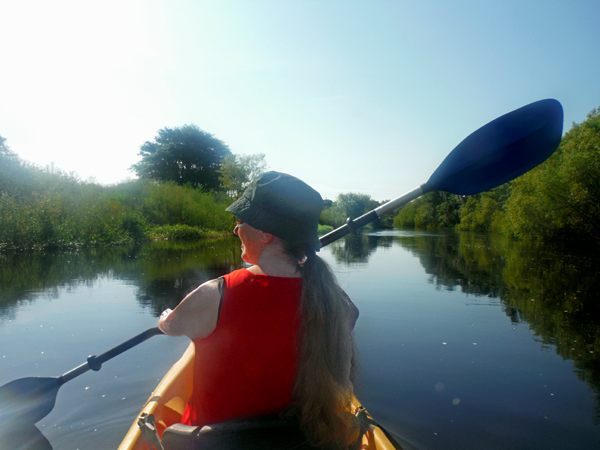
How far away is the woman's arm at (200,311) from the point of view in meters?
1.47

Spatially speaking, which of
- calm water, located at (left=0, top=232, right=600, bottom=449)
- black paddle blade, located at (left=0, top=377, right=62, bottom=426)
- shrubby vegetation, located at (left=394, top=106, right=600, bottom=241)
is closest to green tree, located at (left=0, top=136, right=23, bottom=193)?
calm water, located at (left=0, top=232, right=600, bottom=449)

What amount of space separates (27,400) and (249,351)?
2.73 m

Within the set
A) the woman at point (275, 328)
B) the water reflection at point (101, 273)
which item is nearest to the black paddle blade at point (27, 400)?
the woman at point (275, 328)

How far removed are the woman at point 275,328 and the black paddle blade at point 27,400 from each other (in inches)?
89.2

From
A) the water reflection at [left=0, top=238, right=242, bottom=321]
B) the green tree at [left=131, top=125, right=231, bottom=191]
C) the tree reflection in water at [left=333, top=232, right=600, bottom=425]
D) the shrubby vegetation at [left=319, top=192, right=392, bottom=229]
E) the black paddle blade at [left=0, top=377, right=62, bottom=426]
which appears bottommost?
the tree reflection in water at [left=333, top=232, right=600, bottom=425]

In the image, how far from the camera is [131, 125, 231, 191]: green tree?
47969mm

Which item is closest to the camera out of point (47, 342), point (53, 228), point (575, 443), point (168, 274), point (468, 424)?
point (575, 443)

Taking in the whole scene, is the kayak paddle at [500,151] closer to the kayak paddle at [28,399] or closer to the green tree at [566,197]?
the kayak paddle at [28,399]

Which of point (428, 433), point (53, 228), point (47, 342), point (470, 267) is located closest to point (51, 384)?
point (47, 342)

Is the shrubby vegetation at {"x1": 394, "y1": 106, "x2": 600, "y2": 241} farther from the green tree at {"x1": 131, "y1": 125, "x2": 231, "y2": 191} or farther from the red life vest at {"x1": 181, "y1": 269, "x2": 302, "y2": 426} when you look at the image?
the green tree at {"x1": 131, "y1": 125, "x2": 231, "y2": 191}

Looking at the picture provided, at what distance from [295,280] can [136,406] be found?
2.75m

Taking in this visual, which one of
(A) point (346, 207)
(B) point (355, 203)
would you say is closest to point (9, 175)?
(A) point (346, 207)

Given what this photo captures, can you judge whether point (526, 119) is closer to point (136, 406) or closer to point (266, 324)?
point (266, 324)

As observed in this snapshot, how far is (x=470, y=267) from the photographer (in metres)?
13.3
